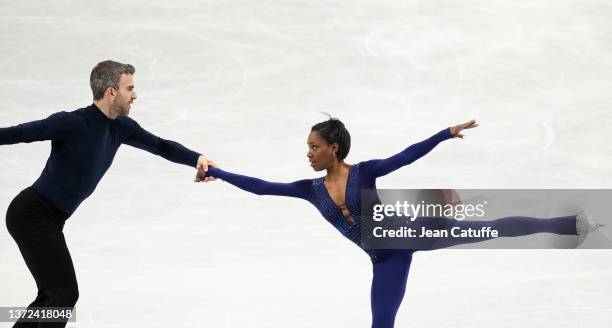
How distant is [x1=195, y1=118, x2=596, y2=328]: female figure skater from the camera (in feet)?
14.9

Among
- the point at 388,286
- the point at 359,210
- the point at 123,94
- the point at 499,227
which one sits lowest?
the point at 388,286

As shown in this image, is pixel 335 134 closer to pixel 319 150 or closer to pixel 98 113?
pixel 319 150

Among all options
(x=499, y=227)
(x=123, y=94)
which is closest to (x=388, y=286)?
(x=499, y=227)

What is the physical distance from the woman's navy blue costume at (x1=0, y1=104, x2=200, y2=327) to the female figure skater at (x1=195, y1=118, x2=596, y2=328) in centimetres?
91

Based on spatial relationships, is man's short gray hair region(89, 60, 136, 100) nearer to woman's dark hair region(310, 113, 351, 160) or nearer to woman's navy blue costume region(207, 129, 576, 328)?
woman's navy blue costume region(207, 129, 576, 328)

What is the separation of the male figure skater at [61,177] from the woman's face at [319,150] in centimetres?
97

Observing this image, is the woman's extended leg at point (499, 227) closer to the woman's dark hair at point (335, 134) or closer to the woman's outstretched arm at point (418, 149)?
the woman's outstretched arm at point (418, 149)

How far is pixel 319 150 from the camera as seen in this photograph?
15.1 ft

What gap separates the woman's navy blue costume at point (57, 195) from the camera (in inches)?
166

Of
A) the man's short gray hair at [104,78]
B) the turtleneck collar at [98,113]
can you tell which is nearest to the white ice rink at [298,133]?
the turtleneck collar at [98,113]

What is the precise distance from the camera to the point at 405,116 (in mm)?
8828

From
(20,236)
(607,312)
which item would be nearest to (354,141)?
(607,312)

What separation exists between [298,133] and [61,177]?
4.28m

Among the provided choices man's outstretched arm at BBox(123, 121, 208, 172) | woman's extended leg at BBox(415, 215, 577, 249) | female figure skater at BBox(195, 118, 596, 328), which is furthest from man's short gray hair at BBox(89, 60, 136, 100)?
woman's extended leg at BBox(415, 215, 577, 249)
